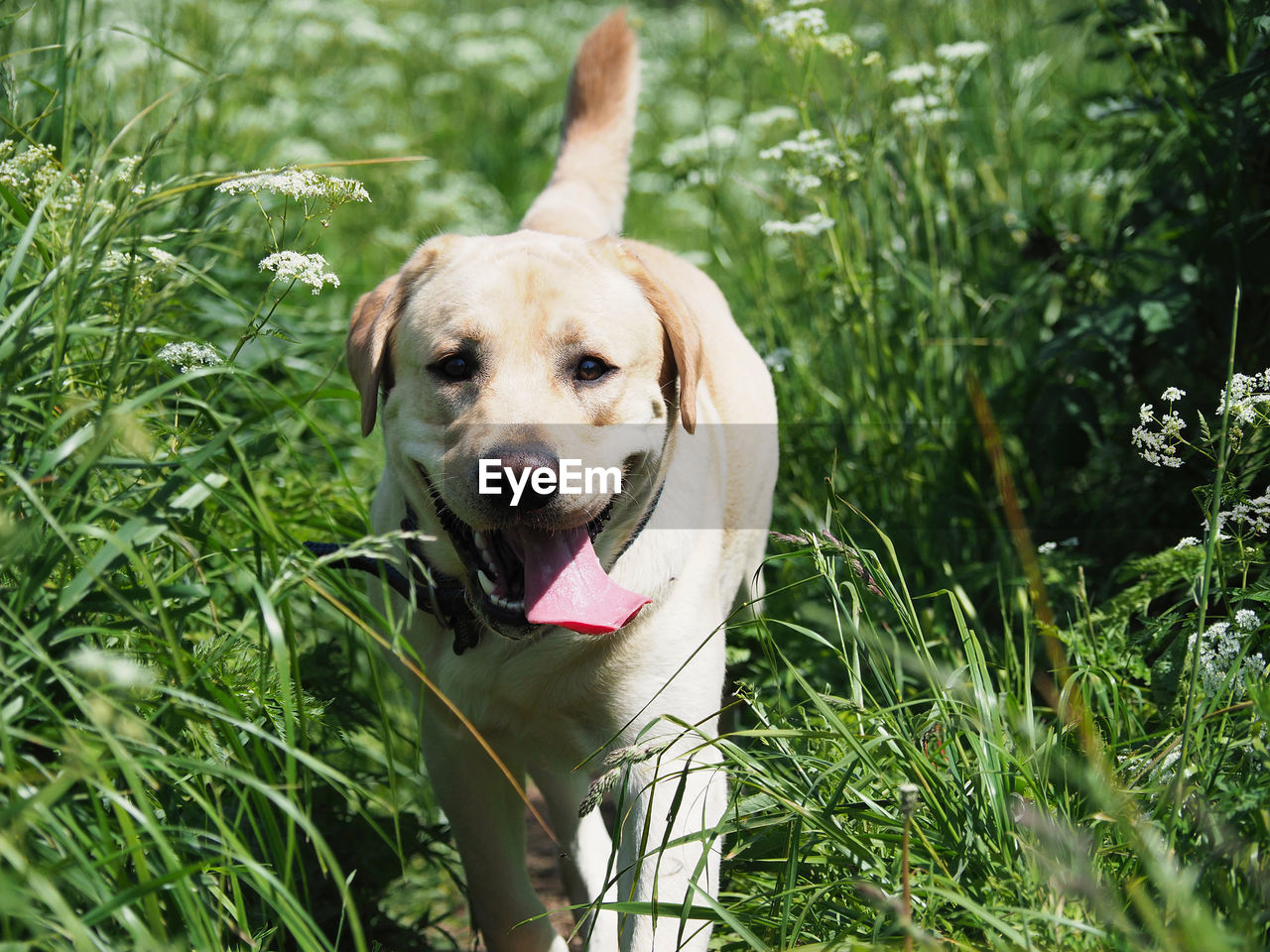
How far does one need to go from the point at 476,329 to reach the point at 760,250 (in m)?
2.02

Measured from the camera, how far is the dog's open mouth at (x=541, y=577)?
84.7 inches

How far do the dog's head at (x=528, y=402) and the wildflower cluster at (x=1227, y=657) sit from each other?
3.28 feet

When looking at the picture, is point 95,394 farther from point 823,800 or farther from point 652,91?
point 652,91

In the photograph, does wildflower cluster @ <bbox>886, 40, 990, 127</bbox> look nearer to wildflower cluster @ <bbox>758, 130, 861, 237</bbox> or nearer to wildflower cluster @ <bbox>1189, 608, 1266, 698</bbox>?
wildflower cluster @ <bbox>758, 130, 861, 237</bbox>

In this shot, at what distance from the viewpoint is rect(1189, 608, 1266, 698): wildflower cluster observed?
1911 millimetres

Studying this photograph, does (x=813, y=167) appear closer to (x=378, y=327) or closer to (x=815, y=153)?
(x=815, y=153)

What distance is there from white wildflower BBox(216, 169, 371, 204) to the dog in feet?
1.05

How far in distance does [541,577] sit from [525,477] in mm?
232

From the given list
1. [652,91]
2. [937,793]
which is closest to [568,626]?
[937,793]

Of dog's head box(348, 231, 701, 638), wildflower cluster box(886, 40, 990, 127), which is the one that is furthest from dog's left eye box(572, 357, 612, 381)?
wildflower cluster box(886, 40, 990, 127)

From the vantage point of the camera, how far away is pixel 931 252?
11.6ft

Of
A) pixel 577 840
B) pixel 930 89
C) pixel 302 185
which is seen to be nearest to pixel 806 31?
pixel 930 89

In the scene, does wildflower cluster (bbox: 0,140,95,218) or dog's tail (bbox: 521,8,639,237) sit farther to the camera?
dog's tail (bbox: 521,8,639,237)

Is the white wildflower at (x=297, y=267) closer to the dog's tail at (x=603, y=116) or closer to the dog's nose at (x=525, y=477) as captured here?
the dog's nose at (x=525, y=477)
